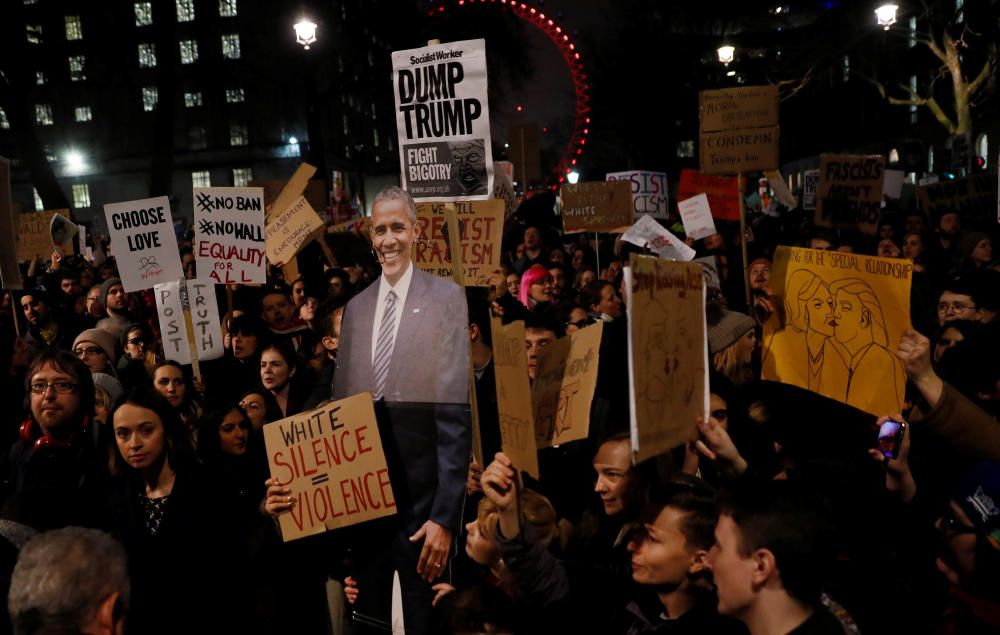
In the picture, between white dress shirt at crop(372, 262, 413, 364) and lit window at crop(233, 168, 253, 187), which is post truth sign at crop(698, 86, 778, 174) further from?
lit window at crop(233, 168, 253, 187)

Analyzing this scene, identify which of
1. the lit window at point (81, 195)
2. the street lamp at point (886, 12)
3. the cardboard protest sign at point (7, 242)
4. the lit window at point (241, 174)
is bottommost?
the cardboard protest sign at point (7, 242)

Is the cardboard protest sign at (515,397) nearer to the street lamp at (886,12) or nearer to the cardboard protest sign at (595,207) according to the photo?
the cardboard protest sign at (595,207)

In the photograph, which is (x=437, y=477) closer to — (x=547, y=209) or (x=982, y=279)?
(x=982, y=279)

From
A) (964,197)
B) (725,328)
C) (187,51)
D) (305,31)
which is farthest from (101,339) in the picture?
(187,51)

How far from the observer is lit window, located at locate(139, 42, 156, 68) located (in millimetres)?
76375

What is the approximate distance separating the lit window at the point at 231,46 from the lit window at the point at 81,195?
47.1 ft

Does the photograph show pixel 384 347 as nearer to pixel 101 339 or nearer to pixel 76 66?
pixel 101 339

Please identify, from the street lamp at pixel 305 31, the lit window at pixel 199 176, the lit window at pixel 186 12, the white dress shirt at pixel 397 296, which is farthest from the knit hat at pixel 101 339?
the lit window at pixel 186 12

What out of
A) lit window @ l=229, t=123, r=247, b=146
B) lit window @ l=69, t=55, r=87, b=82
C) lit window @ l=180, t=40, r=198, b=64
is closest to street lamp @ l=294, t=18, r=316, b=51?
lit window @ l=229, t=123, r=247, b=146

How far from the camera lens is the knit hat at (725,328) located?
5672mm

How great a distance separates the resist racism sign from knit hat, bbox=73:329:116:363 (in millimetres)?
4088

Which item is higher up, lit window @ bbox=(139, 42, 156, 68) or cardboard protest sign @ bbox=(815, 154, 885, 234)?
lit window @ bbox=(139, 42, 156, 68)

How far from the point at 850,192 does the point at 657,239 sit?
185 cm

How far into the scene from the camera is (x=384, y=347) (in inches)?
161
